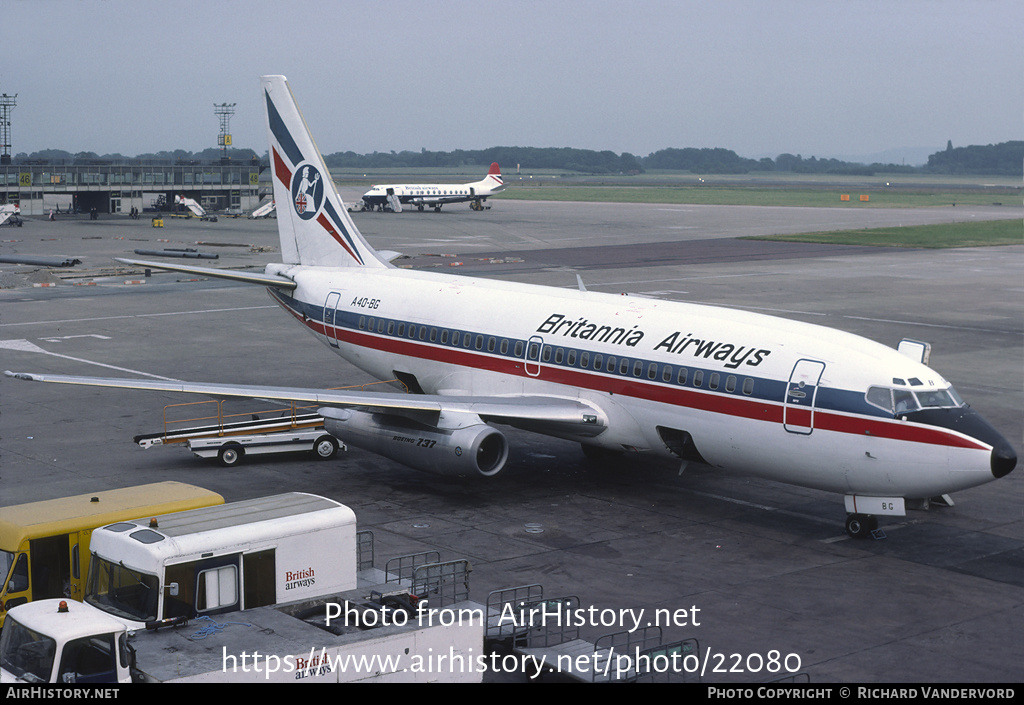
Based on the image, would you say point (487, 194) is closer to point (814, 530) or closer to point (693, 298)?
point (693, 298)

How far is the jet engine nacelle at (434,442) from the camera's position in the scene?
86.7 ft

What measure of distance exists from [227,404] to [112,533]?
21.0 m

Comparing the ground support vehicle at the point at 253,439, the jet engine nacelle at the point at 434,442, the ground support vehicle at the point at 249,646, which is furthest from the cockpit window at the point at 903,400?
the ground support vehicle at the point at 253,439

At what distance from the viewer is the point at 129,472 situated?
2862cm

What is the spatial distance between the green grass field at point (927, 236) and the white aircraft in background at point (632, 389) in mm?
77143

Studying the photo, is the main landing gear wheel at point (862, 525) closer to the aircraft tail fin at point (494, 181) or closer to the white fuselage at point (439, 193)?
the white fuselage at point (439, 193)

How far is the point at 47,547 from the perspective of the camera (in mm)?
18078

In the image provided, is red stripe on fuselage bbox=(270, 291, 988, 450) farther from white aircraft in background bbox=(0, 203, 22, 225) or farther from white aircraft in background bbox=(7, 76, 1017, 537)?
white aircraft in background bbox=(0, 203, 22, 225)

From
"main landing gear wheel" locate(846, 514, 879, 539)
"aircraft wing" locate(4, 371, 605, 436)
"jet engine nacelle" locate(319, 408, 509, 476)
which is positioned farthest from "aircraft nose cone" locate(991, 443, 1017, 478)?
"jet engine nacelle" locate(319, 408, 509, 476)

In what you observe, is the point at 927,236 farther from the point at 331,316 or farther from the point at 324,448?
the point at 324,448

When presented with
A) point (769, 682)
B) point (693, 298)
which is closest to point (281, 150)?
point (769, 682)

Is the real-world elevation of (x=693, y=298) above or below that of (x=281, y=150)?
below

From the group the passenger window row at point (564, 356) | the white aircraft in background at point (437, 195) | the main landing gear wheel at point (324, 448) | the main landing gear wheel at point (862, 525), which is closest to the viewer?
the main landing gear wheel at point (862, 525)
